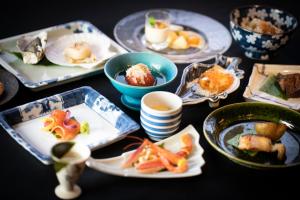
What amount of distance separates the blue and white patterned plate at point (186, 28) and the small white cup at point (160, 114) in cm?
41

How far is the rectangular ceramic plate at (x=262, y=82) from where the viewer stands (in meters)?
1.57

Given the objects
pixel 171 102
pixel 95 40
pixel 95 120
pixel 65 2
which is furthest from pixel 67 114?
pixel 65 2

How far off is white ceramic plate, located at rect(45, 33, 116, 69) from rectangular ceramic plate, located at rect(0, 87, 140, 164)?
0.22 m

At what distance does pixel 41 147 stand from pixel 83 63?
480 mm

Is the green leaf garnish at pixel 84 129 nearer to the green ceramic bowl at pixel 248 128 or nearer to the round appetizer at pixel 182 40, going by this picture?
the green ceramic bowl at pixel 248 128

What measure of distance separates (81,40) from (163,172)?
0.81 metres

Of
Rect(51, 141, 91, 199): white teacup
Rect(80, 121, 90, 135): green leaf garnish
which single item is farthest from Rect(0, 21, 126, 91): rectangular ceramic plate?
Rect(51, 141, 91, 199): white teacup

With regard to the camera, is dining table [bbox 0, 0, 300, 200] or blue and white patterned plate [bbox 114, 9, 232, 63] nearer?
dining table [bbox 0, 0, 300, 200]

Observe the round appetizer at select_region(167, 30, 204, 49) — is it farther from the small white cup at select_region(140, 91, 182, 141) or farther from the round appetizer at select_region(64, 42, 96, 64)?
the small white cup at select_region(140, 91, 182, 141)

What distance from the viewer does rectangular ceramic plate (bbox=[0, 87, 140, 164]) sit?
130 centimetres

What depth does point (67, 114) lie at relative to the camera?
4.61 feet

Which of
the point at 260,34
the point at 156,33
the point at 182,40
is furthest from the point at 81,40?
the point at 260,34

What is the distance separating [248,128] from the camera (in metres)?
1.44

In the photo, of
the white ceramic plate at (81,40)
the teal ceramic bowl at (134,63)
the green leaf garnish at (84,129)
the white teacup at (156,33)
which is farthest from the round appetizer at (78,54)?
the green leaf garnish at (84,129)
